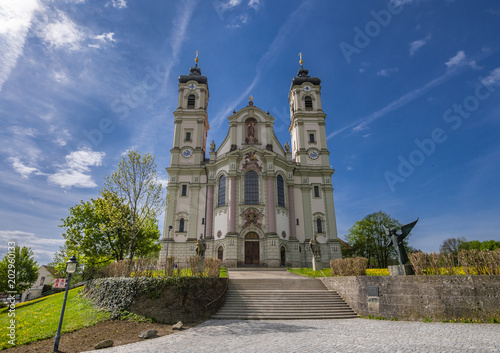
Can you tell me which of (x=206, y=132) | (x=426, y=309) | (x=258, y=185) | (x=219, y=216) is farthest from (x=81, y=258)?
(x=426, y=309)

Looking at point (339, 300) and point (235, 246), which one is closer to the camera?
point (339, 300)

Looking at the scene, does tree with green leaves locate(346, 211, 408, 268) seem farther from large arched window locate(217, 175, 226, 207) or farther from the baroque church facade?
large arched window locate(217, 175, 226, 207)

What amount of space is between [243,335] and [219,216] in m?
22.4

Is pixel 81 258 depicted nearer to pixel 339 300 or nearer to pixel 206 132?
pixel 206 132

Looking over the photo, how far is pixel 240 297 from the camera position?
15195 millimetres

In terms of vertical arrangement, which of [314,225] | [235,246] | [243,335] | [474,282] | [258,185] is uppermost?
[258,185]

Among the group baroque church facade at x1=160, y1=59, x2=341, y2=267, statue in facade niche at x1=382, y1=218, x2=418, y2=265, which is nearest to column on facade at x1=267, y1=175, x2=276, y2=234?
baroque church facade at x1=160, y1=59, x2=341, y2=267

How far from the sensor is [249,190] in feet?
104

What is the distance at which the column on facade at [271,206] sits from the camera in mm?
30141

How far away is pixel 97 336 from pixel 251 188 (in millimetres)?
23384

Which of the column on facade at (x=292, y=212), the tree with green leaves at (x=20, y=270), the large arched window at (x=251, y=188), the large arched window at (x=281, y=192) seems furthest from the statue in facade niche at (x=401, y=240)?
the tree with green leaves at (x=20, y=270)

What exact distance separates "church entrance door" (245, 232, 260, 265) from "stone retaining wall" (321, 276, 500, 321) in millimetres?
17222

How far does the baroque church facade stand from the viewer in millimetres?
30297

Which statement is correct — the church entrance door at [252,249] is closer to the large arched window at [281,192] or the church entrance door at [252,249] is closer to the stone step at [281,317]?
the large arched window at [281,192]
